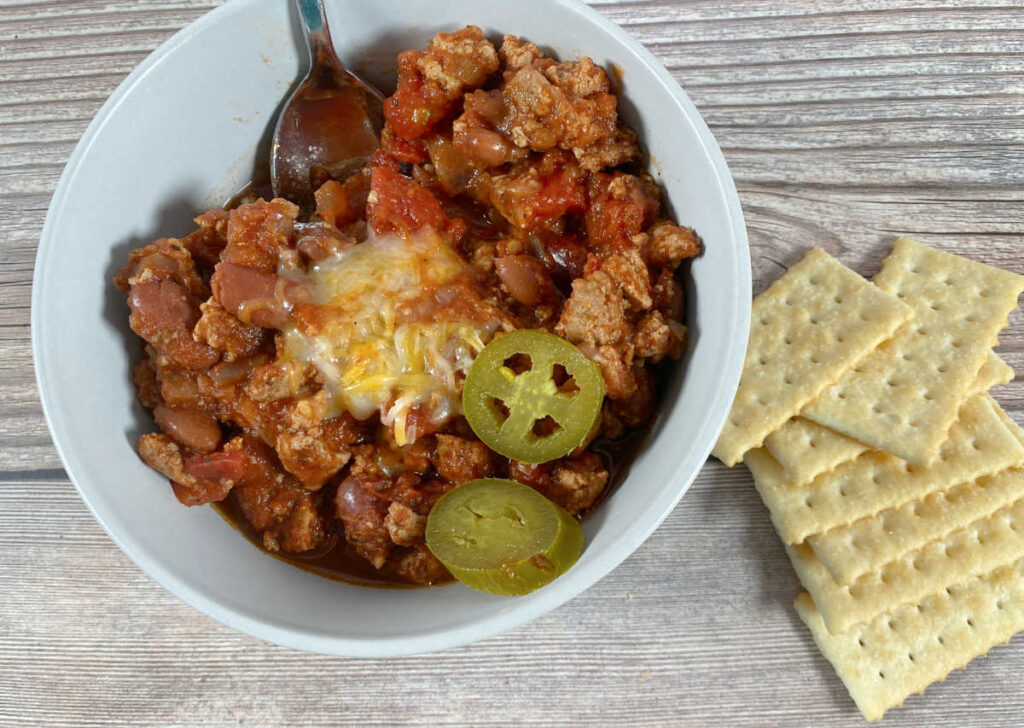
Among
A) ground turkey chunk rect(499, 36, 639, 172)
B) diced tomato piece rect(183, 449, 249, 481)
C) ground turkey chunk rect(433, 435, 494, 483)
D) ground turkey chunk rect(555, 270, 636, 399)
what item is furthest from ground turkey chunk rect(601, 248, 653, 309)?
diced tomato piece rect(183, 449, 249, 481)

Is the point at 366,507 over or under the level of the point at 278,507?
over

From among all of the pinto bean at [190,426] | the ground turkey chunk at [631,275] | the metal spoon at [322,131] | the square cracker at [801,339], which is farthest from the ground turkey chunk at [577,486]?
the metal spoon at [322,131]

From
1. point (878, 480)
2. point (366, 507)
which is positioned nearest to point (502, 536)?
point (366, 507)

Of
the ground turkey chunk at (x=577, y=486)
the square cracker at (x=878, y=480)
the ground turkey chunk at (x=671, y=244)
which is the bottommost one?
the square cracker at (x=878, y=480)

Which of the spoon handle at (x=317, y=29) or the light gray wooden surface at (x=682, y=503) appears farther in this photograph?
the light gray wooden surface at (x=682, y=503)

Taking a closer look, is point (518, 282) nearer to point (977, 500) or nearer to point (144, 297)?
point (144, 297)

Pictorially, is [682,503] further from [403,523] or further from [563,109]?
[563,109]

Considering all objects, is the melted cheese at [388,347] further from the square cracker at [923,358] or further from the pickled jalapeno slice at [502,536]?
the square cracker at [923,358]

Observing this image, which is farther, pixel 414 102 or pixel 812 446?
→ pixel 812 446
